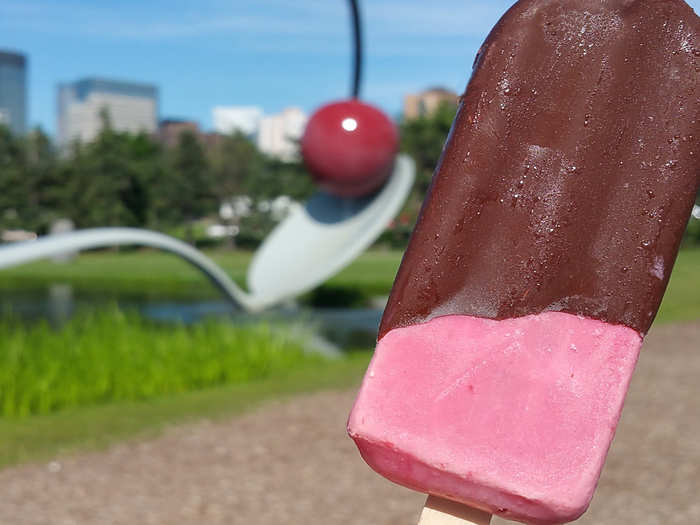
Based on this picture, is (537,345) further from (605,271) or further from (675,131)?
(675,131)

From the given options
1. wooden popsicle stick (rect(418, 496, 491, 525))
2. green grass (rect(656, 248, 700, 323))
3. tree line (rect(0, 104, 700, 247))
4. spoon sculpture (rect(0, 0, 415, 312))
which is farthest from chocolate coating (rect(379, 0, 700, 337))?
tree line (rect(0, 104, 700, 247))

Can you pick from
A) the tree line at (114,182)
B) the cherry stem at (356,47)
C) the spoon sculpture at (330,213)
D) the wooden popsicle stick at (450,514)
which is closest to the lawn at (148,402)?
the spoon sculpture at (330,213)

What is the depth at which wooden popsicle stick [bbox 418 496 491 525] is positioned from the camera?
159 cm

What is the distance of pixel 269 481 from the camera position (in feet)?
15.7

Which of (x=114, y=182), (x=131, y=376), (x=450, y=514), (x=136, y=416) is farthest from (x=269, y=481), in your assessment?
(x=114, y=182)

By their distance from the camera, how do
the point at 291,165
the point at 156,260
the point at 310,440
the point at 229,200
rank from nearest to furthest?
1. the point at 310,440
2. the point at 156,260
3. the point at 291,165
4. the point at 229,200

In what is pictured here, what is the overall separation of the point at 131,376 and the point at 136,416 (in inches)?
31.0

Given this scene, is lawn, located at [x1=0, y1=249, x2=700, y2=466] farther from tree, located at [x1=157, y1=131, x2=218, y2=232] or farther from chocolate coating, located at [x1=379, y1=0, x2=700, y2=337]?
tree, located at [x1=157, y1=131, x2=218, y2=232]

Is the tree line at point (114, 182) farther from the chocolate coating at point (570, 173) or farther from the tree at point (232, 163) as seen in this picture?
the chocolate coating at point (570, 173)

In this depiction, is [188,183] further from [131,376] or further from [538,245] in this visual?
[538,245]

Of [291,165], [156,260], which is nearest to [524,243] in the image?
[156,260]

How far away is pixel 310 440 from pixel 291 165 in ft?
69.7

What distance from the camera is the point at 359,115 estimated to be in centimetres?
780

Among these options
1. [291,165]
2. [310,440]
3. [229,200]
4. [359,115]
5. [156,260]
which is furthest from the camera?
[229,200]
